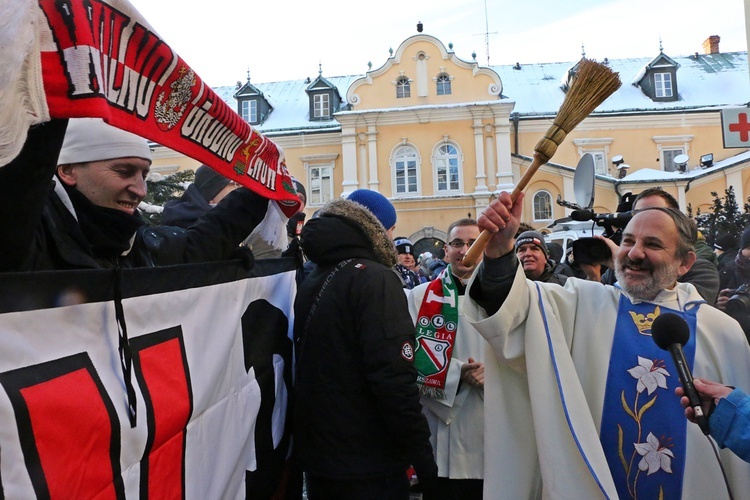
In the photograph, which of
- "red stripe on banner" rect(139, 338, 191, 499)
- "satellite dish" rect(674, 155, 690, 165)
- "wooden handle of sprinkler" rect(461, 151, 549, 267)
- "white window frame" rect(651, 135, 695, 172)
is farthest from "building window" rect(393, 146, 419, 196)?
"red stripe on banner" rect(139, 338, 191, 499)

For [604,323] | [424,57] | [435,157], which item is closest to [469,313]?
[604,323]

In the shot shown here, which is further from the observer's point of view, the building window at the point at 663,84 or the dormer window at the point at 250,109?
the dormer window at the point at 250,109

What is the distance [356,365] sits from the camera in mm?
2525

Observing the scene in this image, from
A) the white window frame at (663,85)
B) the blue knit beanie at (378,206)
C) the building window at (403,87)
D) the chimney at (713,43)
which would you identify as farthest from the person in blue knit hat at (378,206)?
the chimney at (713,43)

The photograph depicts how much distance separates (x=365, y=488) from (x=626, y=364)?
3.96ft

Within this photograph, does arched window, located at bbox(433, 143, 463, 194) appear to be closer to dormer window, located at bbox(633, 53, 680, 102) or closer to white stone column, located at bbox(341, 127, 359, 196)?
white stone column, located at bbox(341, 127, 359, 196)

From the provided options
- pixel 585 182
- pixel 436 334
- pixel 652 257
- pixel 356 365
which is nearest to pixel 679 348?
pixel 652 257

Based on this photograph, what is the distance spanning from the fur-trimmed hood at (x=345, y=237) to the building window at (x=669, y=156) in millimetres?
28521

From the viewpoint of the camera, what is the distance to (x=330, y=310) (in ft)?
8.37

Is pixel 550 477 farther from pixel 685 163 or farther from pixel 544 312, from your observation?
pixel 685 163

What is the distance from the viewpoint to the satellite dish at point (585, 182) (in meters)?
4.45

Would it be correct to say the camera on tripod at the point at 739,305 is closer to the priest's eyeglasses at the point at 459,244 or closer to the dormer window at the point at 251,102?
the priest's eyeglasses at the point at 459,244

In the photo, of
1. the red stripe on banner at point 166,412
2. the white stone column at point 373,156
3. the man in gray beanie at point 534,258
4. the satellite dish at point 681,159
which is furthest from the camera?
the white stone column at point 373,156

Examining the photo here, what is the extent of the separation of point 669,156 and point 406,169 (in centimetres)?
1283
